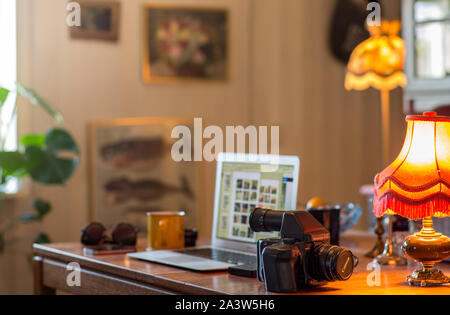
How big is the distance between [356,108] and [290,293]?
3.49 m

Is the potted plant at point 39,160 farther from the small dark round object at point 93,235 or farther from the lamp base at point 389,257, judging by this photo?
the lamp base at point 389,257

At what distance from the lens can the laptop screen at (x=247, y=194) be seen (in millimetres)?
1863

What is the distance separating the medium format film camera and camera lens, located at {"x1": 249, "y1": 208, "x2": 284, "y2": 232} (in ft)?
0.04

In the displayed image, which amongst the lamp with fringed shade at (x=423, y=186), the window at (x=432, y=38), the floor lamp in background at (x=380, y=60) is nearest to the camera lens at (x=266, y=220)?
the lamp with fringed shade at (x=423, y=186)

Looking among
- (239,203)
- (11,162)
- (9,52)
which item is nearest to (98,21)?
(9,52)

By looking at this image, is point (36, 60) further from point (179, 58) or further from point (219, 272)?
point (219, 272)

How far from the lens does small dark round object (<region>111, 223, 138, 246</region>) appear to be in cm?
211

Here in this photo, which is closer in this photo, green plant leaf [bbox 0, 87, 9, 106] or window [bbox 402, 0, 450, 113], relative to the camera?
green plant leaf [bbox 0, 87, 9, 106]

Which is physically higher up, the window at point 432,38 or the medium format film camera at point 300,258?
the window at point 432,38

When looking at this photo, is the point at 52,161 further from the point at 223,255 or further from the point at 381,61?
the point at 381,61

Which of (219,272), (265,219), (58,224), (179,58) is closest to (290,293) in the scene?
(265,219)

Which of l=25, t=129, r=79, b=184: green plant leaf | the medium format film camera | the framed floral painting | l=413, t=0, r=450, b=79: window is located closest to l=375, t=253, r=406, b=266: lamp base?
the medium format film camera

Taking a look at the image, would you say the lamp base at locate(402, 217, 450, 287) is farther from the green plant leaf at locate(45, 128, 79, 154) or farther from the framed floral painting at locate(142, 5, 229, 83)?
the framed floral painting at locate(142, 5, 229, 83)

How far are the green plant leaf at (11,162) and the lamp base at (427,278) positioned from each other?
2.20m
